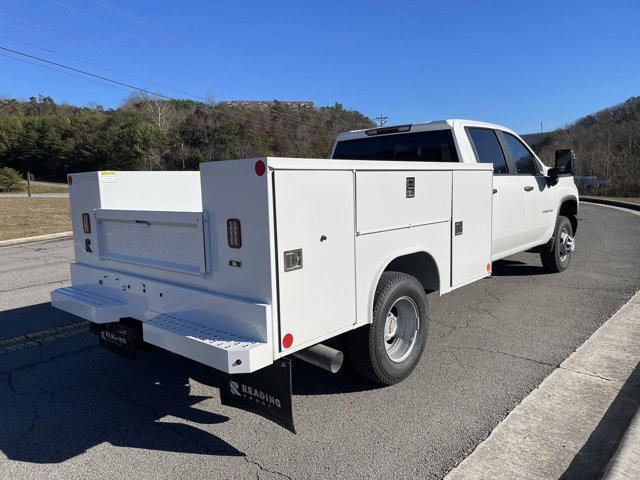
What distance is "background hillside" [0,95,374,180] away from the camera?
55.8 meters

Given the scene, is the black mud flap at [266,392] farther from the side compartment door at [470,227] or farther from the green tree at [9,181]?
the green tree at [9,181]

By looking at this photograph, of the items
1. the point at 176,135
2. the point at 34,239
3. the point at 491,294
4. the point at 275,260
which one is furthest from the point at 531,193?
the point at 176,135

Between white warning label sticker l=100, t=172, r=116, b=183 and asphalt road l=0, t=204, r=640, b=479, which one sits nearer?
asphalt road l=0, t=204, r=640, b=479

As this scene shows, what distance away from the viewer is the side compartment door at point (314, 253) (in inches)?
111

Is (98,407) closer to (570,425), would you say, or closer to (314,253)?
(314,253)

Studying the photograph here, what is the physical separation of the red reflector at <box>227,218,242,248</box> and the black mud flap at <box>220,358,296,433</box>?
72 cm

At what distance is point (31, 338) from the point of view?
5258 millimetres

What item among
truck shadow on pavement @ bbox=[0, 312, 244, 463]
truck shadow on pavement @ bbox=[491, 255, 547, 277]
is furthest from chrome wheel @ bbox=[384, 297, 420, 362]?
truck shadow on pavement @ bbox=[491, 255, 547, 277]

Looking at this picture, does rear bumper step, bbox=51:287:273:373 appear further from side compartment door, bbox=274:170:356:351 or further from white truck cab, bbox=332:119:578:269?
white truck cab, bbox=332:119:578:269

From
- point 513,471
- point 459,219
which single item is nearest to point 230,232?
point 513,471

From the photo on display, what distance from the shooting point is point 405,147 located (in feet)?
19.5

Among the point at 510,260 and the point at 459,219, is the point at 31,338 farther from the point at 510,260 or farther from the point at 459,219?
the point at 510,260

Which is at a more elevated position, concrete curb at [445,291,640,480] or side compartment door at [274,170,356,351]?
side compartment door at [274,170,356,351]

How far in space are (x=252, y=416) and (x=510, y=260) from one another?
6851mm
